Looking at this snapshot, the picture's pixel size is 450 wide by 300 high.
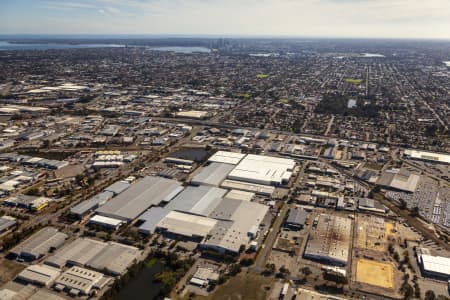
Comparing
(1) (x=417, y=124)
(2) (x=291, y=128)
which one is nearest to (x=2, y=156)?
(2) (x=291, y=128)

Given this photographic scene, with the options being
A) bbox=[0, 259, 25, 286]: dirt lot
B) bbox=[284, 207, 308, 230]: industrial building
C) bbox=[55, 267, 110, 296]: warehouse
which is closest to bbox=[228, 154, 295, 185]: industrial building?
bbox=[284, 207, 308, 230]: industrial building

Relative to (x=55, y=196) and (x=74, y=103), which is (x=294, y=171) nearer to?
(x=55, y=196)

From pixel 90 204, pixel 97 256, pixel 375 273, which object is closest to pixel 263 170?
pixel 375 273

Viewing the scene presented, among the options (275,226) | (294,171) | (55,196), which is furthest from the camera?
(294,171)

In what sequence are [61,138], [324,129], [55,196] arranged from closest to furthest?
1. [55,196]
2. [61,138]
3. [324,129]

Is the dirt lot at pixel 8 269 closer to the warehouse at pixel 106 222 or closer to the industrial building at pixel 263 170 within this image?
the warehouse at pixel 106 222

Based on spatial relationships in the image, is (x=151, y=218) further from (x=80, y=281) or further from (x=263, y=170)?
(x=263, y=170)
